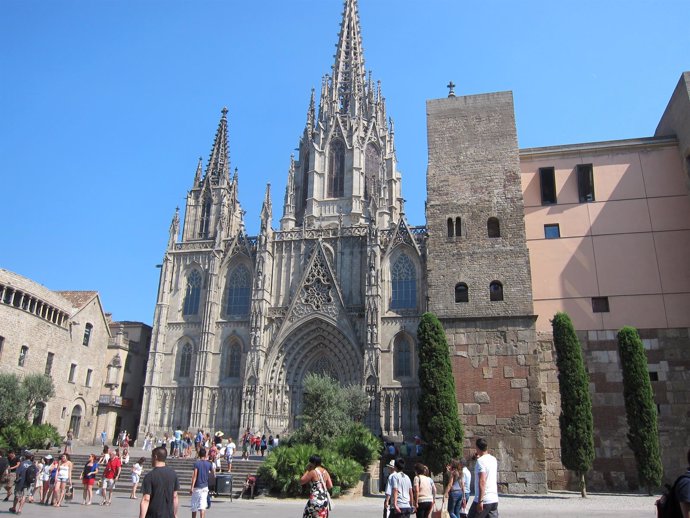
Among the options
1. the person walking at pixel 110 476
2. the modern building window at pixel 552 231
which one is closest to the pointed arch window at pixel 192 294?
the person walking at pixel 110 476

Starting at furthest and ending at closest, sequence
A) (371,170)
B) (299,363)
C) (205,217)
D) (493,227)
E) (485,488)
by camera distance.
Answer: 1. (371,170)
2. (205,217)
3. (299,363)
4. (493,227)
5. (485,488)

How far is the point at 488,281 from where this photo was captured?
17.8 metres

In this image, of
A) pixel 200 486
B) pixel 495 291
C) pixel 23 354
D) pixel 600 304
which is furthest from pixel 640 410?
pixel 23 354

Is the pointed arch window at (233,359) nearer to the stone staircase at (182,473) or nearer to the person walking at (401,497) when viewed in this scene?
the stone staircase at (182,473)

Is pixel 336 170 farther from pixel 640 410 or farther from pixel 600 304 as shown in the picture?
pixel 640 410

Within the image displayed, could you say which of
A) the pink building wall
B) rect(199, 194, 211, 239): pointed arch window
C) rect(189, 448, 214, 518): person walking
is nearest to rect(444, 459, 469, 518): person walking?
rect(189, 448, 214, 518): person walking

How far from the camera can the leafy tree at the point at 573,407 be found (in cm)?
1608

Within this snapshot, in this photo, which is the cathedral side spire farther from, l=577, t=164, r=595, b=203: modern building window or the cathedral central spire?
l=577, t=164, r=595, b=203: modern building window

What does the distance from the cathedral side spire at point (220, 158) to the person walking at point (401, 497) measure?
37630 mm

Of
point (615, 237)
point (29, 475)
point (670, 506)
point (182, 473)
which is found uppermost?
point (615, 237)

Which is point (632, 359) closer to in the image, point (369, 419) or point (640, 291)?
point (640, 291)

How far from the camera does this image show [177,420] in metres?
35.3

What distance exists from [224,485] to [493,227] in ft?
37.5

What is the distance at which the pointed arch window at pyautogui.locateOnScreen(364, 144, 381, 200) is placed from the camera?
1700 inches
